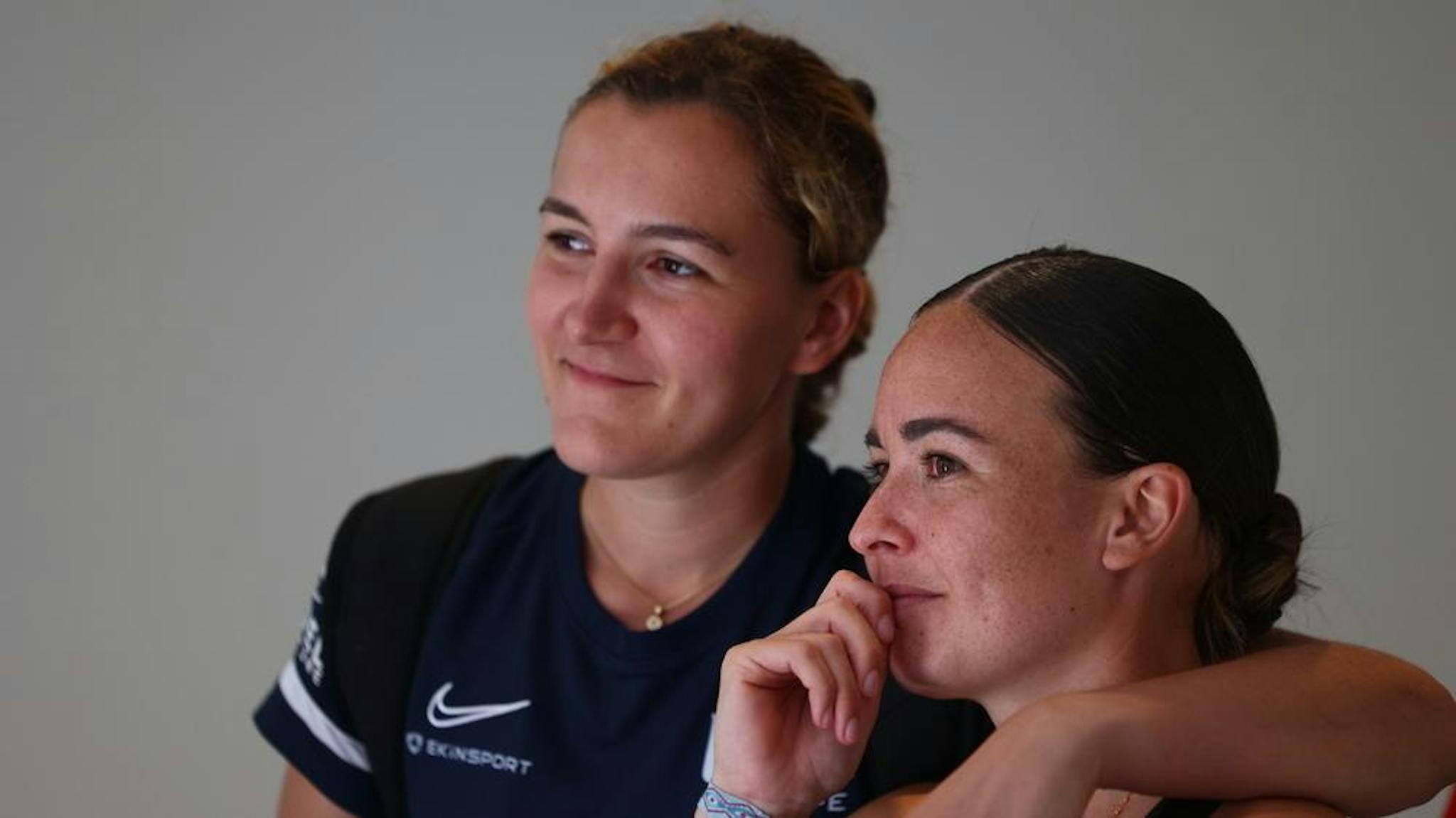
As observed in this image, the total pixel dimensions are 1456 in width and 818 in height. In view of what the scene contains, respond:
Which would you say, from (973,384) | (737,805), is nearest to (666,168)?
(973,384)

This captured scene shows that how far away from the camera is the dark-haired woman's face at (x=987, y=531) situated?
1.31 m

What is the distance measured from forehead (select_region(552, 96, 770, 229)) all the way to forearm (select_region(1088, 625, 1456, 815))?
66cm

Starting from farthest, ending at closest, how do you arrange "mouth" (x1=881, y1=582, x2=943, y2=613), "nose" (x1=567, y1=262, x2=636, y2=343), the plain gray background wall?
the plain gray background wall, "nose" (x1=567, y1=262, x2=636, y2=343), "mouth" (x1=881, y1=582, x2=943, y2=613)


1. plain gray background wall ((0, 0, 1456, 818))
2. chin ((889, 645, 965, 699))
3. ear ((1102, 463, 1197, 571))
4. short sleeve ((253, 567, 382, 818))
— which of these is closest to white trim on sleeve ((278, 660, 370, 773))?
short sleeve ((253, 567, 382, 818))

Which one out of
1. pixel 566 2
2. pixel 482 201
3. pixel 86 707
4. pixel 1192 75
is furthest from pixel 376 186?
pixel 1192 75

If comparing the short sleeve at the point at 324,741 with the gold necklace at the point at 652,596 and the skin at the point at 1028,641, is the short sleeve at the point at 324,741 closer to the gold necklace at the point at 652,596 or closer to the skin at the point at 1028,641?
the gold necklace at the point at 652,596

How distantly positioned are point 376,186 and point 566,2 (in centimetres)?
40

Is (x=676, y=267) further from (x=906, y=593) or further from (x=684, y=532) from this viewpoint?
(x=906, y=593)

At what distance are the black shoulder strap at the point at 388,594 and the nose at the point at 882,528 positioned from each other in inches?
27.3

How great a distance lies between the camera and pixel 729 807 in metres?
1.39

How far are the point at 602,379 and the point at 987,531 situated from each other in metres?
0.58

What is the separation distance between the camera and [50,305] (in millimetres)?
2998

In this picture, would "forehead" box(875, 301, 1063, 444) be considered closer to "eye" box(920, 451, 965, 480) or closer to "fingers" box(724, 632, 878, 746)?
"eye" box(920, 451, 965, 480)

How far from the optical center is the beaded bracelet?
139cm
